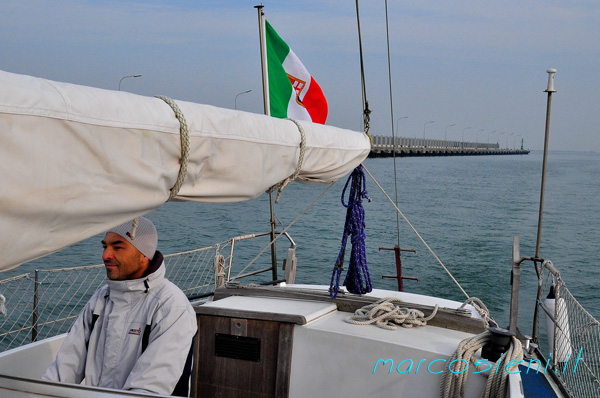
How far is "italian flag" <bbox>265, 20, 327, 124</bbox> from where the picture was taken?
8.33m

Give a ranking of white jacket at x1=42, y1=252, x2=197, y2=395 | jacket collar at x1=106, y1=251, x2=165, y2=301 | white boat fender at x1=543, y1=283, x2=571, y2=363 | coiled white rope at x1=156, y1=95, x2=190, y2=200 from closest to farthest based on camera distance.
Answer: coiled white rope at x1=156, y1=95, x2=190, y2=200, white jacket at x1=42, y1=252, x2=197, y2=395, jacket collar at x1=106, y1=251, x2=165, y2=301, white boat fender at x1=543, y1=283, x2=571, y2=363

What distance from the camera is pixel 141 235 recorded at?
8.98 feet

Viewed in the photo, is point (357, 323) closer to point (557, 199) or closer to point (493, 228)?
point (493, 228)

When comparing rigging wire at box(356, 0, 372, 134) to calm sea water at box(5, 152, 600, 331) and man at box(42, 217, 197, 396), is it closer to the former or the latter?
man at box(42, 217, 197, 396)

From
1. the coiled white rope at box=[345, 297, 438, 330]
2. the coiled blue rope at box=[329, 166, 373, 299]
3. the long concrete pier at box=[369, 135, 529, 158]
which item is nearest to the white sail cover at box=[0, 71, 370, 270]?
the coiled white rope at box=[345, 297, 438, 330]

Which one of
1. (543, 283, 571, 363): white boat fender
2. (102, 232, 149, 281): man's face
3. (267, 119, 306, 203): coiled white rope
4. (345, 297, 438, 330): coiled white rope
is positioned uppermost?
(267, 119, 306, 203): coiled white rope

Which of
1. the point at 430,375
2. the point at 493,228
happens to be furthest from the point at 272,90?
the point at 493,228

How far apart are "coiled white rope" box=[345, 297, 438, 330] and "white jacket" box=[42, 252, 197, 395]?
4.73ft

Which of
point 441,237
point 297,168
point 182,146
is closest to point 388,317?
point 297,168

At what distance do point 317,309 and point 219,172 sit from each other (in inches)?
71.9

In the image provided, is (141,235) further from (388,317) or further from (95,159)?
(388,317)

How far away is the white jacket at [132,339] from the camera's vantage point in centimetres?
246

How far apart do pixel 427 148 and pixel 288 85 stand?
115055 mm

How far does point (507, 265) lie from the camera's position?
716 inches
